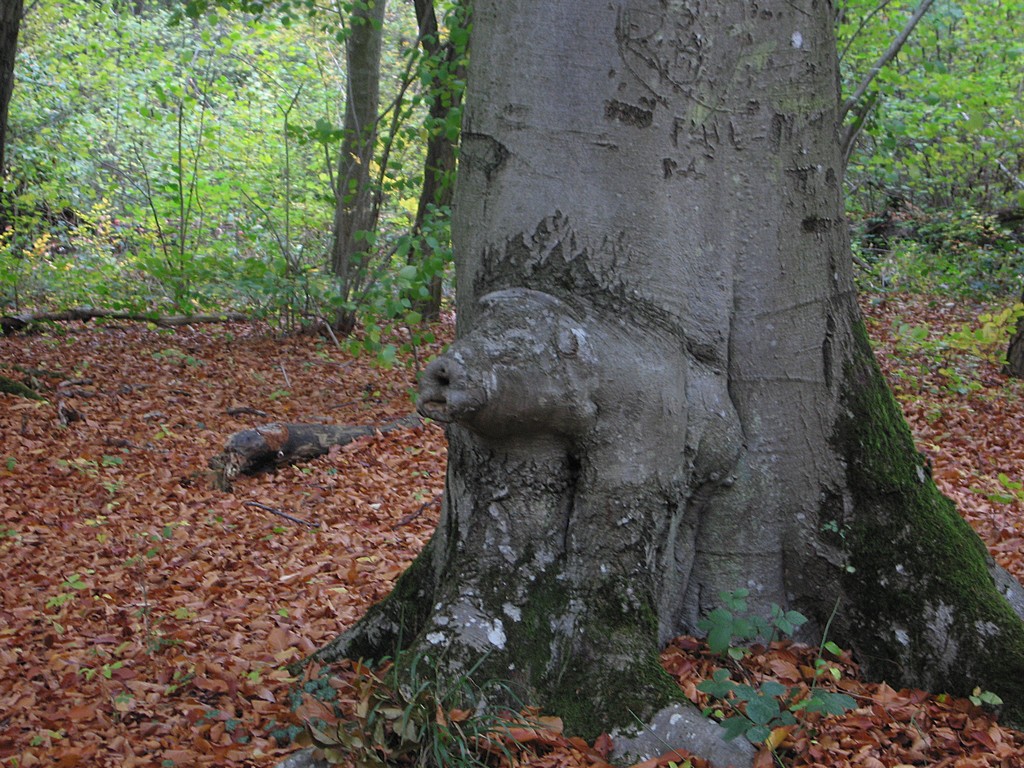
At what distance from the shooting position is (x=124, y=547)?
4840mm

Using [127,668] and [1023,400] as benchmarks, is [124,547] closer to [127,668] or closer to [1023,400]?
[127,668]

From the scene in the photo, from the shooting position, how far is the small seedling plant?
2.49 meters

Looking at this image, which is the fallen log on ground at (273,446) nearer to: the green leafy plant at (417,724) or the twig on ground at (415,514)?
the twig on ground at (415,514)

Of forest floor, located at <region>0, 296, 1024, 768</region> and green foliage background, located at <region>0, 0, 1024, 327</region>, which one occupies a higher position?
green foliage background, located at <region>0, 0, 1024, 327</region>

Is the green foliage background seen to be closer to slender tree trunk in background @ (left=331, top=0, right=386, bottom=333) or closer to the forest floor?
slender tree trunk in background @ (left=331, top=0, right=386, bottom=333)

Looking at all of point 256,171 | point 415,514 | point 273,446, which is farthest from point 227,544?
point 256,171

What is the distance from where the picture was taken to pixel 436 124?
674 cm

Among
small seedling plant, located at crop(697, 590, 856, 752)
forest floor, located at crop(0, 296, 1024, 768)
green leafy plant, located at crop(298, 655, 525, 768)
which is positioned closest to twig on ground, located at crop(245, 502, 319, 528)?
forest floor, located at crop(0, 296, 1024, 768)

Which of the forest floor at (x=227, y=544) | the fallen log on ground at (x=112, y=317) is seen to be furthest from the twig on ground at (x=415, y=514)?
the fallen log on ground at (x=112, y=317)

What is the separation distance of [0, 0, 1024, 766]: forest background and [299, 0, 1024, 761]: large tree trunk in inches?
16.9

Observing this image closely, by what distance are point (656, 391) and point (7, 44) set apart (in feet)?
23.2

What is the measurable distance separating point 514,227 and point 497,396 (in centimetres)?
62

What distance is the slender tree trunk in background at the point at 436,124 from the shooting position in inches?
271

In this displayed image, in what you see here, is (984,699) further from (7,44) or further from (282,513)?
(7,44)
